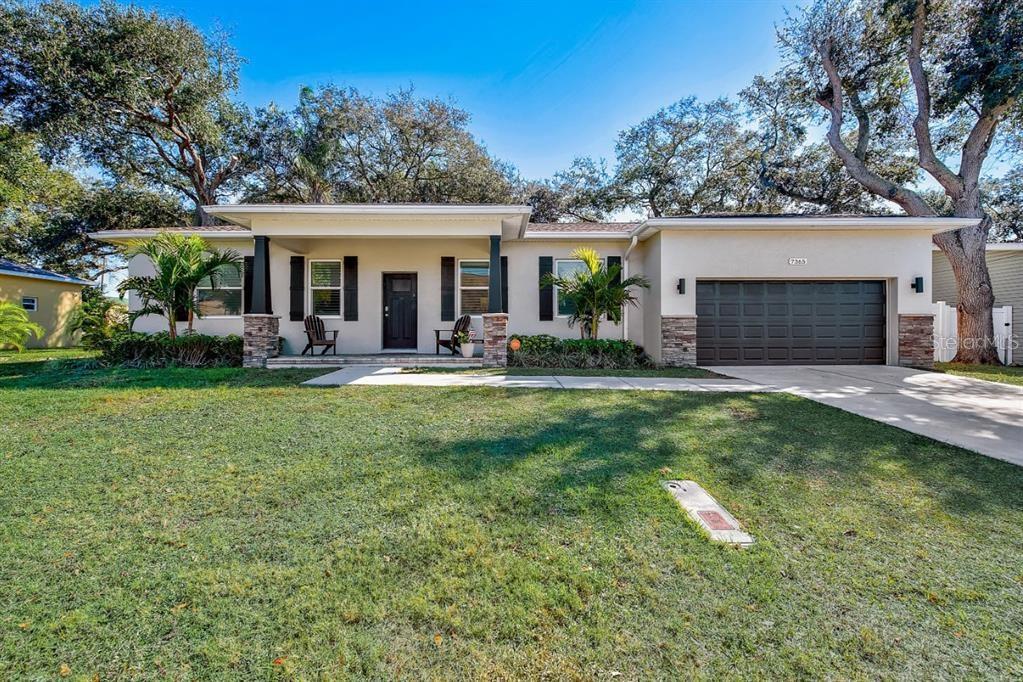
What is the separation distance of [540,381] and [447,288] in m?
4.74

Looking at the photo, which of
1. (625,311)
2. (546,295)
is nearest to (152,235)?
(546,295)

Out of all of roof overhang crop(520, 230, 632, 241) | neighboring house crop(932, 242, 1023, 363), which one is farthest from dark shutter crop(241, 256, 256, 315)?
neighboring house crop(932, 242, 1023, 363)

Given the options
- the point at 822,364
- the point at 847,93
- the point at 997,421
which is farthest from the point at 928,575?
the point at 847,93

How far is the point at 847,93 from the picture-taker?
13789 millimetres

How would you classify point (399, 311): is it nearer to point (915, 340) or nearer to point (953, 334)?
point (915, 340)

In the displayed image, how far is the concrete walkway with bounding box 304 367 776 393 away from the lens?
6703mm

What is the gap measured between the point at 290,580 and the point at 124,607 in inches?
23.9

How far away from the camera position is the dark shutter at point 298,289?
10.8 metres

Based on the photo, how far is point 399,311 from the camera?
36.7 ft

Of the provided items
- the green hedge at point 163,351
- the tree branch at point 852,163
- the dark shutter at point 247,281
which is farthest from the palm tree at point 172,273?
the tree branch at point 852,163

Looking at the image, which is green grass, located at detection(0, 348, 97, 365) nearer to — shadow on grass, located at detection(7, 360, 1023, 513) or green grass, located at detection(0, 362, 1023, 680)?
shadow on grass, located at detection(7, 360, 1023, 513)

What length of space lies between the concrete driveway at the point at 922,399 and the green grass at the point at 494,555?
0.61m

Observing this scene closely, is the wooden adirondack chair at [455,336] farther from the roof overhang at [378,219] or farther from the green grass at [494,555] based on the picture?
the green grass at [494,555]

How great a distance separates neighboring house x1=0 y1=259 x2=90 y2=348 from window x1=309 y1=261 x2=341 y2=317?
34.1ft
